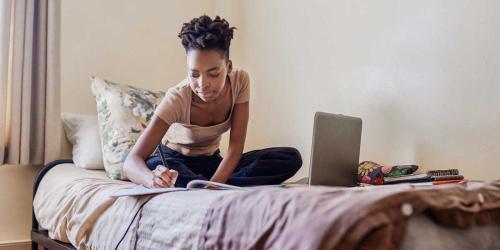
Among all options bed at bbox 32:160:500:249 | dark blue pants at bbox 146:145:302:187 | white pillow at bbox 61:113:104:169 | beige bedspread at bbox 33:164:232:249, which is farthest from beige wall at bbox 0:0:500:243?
bed at bbox 32:160:500:249

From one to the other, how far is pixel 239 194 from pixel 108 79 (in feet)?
5.51

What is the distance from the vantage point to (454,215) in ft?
2.38

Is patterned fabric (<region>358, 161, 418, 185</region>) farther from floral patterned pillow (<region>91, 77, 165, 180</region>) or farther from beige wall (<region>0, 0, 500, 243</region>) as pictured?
floral patterned pillow (<region>91, 77, 165, 180</region>)

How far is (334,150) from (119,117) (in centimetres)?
90

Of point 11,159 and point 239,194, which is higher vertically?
point 239,194

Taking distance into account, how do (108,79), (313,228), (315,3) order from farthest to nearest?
1. (108,79)
2. (315,3)
3. (313,228)

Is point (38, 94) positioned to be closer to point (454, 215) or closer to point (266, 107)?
point (266, 107)

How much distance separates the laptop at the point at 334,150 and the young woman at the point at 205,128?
0.17 meters

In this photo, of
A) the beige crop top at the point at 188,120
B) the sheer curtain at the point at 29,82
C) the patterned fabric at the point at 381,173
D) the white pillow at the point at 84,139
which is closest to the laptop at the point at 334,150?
the patterned fabric at the point at 381,173

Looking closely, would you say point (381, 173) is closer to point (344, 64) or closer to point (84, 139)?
point (344, 64)

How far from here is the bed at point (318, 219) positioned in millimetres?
640

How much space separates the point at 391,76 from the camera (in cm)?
182

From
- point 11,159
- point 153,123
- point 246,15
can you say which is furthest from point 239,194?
point 246,15

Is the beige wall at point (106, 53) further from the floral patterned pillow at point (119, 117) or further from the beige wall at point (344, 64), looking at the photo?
the floral patterned pillow at point (119, 117)
